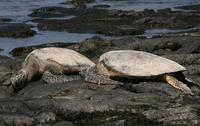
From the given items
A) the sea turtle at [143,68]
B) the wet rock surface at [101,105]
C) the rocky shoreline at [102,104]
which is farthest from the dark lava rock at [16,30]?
the sea turtle at [143,68]

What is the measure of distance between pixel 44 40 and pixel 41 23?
23.2 feet

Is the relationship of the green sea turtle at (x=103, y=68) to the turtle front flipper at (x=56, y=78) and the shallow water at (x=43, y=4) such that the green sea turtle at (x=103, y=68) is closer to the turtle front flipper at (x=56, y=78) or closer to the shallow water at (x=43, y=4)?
the turtle front flipper at (x=56, y=78)

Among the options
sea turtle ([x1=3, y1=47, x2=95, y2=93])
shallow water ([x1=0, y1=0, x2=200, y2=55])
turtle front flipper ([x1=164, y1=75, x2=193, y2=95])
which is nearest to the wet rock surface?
turtle front flipper ([x1=164, y1=75, x2=193, y2=95])

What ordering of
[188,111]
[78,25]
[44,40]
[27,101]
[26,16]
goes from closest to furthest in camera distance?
[188,111] < [27,101] < [44,40] < [78,25] < [26,16]

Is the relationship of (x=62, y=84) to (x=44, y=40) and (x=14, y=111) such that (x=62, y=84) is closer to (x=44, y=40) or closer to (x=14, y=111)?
(x=14, y=111)

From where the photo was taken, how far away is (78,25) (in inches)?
1467

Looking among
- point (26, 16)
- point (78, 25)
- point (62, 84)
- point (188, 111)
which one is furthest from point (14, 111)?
point (26, 16)

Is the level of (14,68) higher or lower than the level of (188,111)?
lower

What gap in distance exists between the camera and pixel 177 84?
12742 millimetres

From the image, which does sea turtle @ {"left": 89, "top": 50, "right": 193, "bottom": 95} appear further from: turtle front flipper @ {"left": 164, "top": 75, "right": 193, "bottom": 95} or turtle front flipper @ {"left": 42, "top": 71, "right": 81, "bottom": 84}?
turtle front flipper @ {"left": 42, "top": 71, "right": 81, "bottom": 84}

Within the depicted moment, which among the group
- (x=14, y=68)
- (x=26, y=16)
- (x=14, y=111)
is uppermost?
(x=14, y=111)

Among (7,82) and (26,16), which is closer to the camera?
(7,82)

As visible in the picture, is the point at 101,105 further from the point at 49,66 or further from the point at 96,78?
the point at 49,66

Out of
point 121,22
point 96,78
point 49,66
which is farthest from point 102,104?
point 121,22
